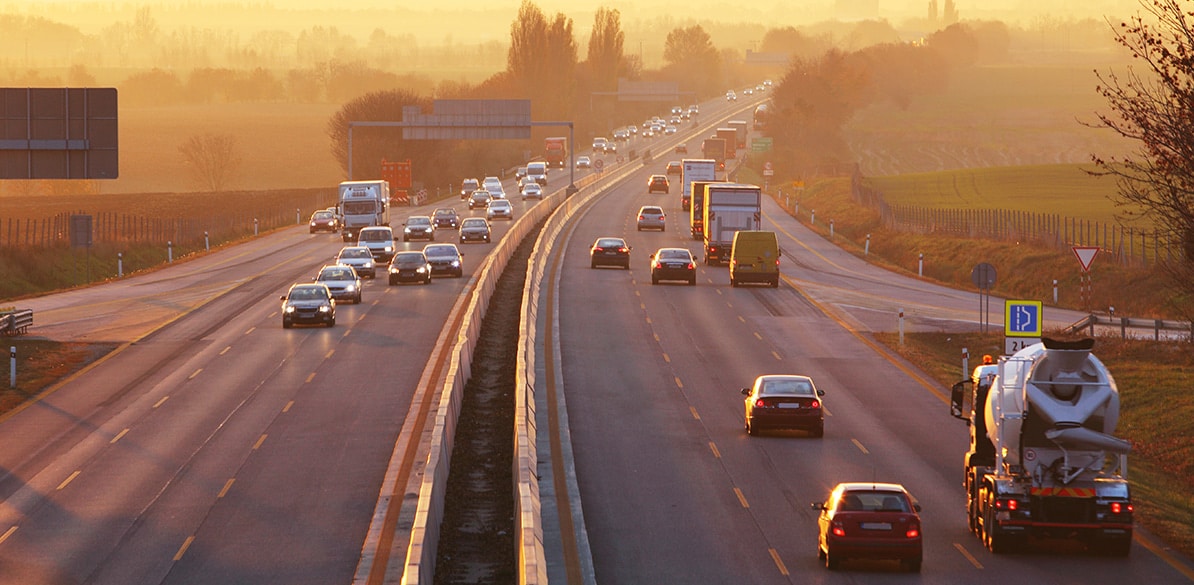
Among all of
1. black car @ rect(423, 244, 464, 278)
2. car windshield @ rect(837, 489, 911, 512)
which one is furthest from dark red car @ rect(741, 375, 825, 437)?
black car @ rect(423, 244, 464, 278)

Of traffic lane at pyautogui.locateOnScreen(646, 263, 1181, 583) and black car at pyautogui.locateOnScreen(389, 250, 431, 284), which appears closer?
traffic lane at pyautogui.locateOnScreen(646, 263, 1181, 583)

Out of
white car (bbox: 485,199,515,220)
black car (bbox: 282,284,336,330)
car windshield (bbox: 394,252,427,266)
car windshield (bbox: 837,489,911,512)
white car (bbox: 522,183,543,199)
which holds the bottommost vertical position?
car windshield (bbox: 837,489,911,512)

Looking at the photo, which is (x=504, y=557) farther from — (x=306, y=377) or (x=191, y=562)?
(x=306, y=377)

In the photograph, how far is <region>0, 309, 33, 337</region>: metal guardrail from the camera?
46.3 metres

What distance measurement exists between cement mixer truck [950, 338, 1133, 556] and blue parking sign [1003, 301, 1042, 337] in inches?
430

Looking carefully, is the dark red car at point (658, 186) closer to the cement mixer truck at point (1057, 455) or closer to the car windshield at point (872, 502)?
the cement mixer truck at point (1057, 455)

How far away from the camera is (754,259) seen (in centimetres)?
6216

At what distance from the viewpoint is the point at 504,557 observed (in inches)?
852

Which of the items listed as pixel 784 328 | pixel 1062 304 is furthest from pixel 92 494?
pixel 1062 304

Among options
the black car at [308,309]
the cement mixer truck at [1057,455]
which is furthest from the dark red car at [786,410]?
the black car at [308,309]

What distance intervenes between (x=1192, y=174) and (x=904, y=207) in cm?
8352

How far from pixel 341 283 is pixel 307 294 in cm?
583

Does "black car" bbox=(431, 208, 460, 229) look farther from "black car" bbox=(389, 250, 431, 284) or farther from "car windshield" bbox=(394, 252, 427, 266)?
"black car" bbox=(389, 250, 431, 284)

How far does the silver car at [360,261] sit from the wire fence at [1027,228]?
29.5 meters
